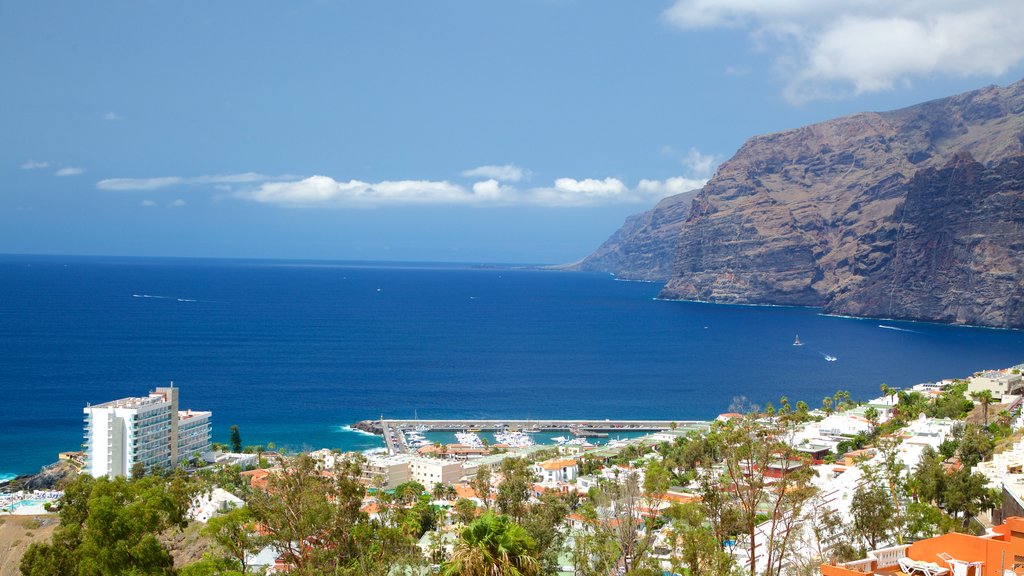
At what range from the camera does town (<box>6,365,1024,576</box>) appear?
17.7m

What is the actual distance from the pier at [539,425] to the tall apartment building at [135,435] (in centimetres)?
1857

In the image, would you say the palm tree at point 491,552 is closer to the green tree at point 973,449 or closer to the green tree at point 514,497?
the green tree at point 514,497

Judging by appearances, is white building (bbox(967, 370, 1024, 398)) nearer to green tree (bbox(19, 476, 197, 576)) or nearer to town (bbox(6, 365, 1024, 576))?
town (bbox(6, 365, 1024, 576))

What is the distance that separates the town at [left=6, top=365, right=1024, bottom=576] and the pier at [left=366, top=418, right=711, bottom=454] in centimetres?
1785

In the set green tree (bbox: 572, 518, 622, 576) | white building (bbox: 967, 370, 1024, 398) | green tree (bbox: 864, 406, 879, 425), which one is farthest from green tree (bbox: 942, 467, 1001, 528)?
white building (bbox: 967, 370, 1024, 398)

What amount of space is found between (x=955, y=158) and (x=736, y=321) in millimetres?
56431

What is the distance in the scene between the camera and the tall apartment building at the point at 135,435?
164 feet

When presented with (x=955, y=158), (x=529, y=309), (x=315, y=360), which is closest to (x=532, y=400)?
(x=315, y=360)

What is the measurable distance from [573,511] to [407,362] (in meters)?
71.8

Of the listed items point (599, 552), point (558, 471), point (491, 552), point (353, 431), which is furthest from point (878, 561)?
point (353, 431)

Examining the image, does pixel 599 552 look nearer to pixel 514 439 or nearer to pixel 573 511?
pixel 573 511

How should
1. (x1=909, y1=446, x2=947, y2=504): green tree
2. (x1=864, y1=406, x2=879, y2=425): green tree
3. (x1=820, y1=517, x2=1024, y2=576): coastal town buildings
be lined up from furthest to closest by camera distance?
(x1=864, y1=406, x2=879, y2=425): green tree < (x1=909, y1=446, x2=947, y2=504): green tree < (x1=820, y1=517, x2=1024, y2=576): coastal town buildings

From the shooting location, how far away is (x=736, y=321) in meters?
166

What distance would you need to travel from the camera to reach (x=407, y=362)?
10800 centimetres
